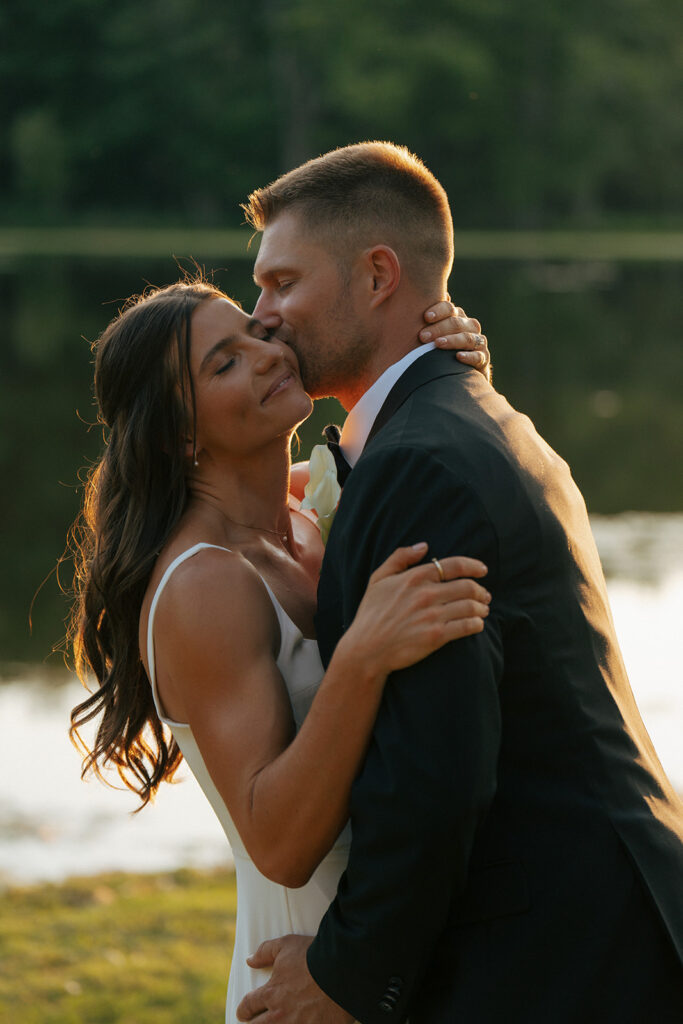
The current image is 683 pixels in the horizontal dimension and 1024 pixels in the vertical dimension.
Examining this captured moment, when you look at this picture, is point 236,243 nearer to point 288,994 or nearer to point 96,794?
point 96,794

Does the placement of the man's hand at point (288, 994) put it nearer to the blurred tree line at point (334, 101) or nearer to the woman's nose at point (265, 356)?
the woman's nose at point (265, 356)

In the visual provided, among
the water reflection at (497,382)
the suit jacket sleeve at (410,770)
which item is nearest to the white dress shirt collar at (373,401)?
the suit jacket sleeve at (410,770)

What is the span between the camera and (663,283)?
3978cm

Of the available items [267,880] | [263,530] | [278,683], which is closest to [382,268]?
[263,530]

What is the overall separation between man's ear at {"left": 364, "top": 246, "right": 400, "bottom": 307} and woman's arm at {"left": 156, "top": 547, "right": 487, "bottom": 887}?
80 cm

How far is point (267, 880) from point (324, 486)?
95 centimetres

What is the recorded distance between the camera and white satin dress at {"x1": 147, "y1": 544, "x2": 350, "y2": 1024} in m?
2.98

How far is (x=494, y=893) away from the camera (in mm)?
2611

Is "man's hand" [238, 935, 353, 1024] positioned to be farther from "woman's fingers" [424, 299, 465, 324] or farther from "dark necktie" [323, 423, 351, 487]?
Answer: "woman's fingers" [424, 299, 465, 324]

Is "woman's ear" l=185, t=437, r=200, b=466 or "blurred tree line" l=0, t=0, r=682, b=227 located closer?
"woman's ear" l=185, t=437, r=200, b=466

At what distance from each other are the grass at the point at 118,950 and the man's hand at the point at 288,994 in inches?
76.0

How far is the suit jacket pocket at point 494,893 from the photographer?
2594 millimetres

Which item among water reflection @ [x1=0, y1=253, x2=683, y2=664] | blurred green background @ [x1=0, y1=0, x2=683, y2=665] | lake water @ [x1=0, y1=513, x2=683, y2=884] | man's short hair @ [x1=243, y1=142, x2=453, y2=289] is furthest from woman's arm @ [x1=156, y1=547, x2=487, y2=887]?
blurred green background @ [x1=0, y1=0, x2=683, y2=665]

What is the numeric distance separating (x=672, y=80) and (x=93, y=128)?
2996 centimetres
